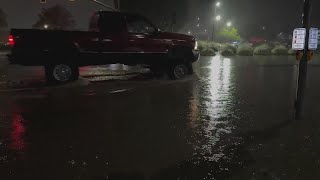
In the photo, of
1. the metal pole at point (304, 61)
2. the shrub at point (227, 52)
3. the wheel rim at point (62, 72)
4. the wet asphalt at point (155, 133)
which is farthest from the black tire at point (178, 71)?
the shrub at point (227, 52)

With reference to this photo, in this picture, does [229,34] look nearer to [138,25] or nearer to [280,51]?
[280,51]

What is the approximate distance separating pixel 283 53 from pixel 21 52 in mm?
28143

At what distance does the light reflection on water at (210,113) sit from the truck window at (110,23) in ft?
11.4

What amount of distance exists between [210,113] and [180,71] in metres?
6.21

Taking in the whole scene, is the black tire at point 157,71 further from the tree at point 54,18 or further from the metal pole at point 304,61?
the tree at point 54,18

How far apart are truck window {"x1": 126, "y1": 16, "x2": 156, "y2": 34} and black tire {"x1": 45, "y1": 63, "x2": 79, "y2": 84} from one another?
2446 millimetres

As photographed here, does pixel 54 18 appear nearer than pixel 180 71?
No

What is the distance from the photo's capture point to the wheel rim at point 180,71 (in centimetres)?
1477

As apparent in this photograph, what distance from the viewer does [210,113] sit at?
8.89 m

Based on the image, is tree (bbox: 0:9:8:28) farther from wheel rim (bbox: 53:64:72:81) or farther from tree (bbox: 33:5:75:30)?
wheel rim (bbox: 53:64:72:81)

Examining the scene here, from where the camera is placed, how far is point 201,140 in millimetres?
6691

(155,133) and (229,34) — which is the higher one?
(229,34)

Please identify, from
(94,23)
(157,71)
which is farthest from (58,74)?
(157,71)

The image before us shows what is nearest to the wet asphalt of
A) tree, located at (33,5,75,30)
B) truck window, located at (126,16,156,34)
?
truck window, located at (126,16,156,34)
